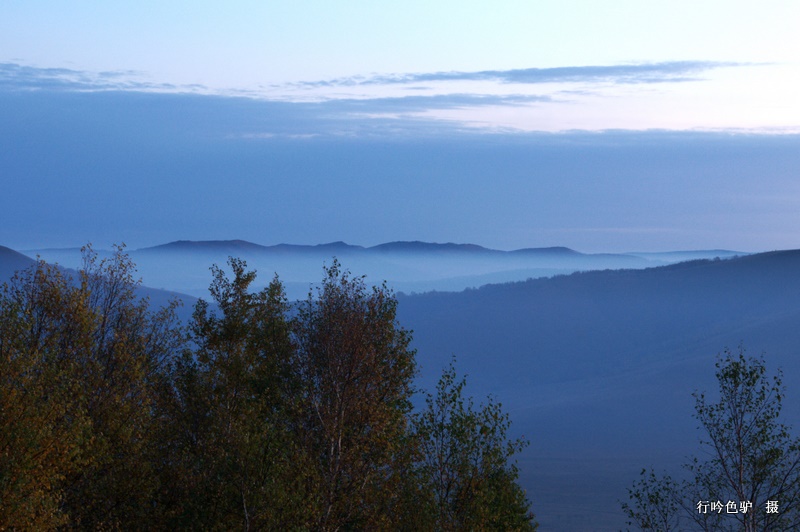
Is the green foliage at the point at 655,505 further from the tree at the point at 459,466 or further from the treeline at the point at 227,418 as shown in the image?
the treeline at the point at 227,418

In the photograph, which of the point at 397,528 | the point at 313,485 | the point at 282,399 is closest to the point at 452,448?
the point at 397,528

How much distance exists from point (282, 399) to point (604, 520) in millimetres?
82740

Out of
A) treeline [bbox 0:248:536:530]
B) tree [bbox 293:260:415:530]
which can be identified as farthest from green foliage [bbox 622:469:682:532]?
tree [bbox 293:260:415:530]

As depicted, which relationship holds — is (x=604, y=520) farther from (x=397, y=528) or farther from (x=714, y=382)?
(x=397, y=528)

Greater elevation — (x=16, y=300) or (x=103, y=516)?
(x=16, y=300)

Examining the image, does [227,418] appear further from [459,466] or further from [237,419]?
[459,466]

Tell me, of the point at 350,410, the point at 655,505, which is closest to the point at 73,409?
the point at 350,410

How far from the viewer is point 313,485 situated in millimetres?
28422

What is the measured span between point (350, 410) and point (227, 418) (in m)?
3.90

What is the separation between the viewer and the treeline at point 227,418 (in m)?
26.6

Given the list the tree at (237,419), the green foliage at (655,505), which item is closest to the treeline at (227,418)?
the tree at (237,419)

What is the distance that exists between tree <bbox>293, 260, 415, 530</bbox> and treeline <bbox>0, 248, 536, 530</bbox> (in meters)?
0.07

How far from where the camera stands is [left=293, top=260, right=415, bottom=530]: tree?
3011 cm

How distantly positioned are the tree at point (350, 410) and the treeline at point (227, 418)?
7cm
